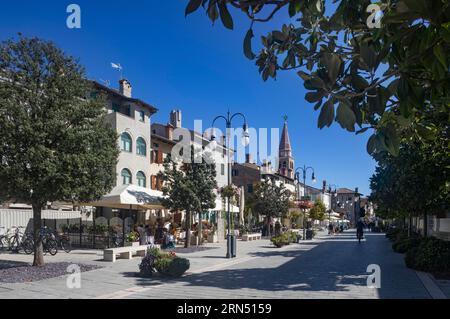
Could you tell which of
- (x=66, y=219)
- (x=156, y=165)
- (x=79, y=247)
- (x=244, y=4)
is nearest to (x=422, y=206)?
(x=244, y=4)

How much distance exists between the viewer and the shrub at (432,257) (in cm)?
1373

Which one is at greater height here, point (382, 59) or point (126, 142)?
point (126, 142)

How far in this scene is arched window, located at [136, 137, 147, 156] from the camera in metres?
34.9

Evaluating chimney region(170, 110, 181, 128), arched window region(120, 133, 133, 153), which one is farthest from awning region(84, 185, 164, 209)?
chimney region(170, 110, 181, 128)

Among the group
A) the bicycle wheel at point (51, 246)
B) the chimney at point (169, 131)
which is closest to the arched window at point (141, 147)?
the chimney at point (169, 131)

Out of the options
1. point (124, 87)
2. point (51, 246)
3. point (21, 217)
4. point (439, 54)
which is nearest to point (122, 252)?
point (51, 246)

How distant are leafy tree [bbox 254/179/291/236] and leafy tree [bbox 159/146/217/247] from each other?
18.2 m

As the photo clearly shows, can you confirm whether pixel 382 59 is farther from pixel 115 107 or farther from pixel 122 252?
pixel 115 107

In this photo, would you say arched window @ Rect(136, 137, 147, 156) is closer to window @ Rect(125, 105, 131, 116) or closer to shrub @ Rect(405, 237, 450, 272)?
window @ Rect(125, 105, 131, 116)

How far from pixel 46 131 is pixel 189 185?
11.0m

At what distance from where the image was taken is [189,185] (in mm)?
23516

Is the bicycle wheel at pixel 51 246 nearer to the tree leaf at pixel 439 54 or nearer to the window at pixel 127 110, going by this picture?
the window at pixel 127 110

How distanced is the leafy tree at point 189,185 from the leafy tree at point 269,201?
59.7 feet

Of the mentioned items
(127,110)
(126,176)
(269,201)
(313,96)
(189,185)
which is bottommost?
(269,201)
